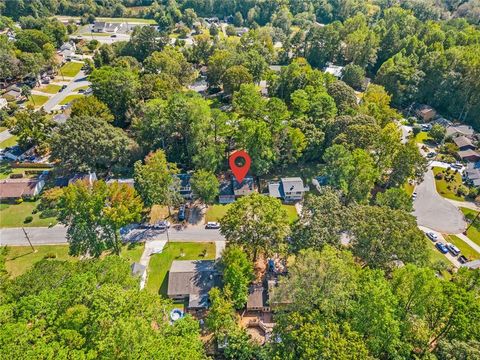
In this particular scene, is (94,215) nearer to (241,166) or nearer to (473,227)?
(241,166)

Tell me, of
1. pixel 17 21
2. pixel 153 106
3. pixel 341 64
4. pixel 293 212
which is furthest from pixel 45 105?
pixel 341 64

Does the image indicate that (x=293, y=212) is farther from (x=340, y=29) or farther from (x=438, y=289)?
(x=340, y=29)

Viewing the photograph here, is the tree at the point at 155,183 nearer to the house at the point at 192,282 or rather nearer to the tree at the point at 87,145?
the tree at the point at 87,145

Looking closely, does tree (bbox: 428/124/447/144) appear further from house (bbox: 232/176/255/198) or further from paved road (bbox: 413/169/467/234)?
house (bbox: 232/176/255/198)

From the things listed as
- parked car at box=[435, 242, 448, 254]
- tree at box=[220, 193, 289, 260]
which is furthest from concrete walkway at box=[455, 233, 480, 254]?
tree at box=[220, 193, 289, 260]

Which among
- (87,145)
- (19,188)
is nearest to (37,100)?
(19,188)
